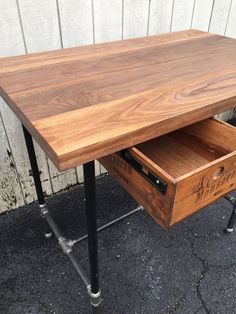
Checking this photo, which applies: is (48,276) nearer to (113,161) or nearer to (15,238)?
(15,238)

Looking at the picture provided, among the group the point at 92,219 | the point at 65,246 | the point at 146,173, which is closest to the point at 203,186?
the point at 146,173

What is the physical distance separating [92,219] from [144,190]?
14 centimetres

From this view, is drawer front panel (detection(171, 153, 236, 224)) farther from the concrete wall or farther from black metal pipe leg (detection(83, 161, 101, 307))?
the concrete wall

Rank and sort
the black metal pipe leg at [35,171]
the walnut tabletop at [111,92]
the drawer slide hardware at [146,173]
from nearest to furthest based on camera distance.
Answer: the walnut tabletop at [111,92] < the drawer slide hardware at [146,173] < the black metal pipe leg at [35,171]

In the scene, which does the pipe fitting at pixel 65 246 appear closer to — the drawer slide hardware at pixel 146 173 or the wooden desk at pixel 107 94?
the wooden desk at pixel 107 94

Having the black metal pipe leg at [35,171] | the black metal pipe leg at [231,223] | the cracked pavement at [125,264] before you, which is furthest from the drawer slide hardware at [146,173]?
the black metal pipe leg at [231,223]

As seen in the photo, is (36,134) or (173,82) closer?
(36,134)

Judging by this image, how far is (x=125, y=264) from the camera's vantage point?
1188 millimetres

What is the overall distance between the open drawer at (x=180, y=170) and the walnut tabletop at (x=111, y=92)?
0.36ft

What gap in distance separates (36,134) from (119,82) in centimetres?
29

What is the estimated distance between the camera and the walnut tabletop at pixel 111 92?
0.56m

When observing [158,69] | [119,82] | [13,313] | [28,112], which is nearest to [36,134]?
[28,112]

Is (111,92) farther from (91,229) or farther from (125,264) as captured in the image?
(125,264)

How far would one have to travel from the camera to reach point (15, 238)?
1.29 meters
